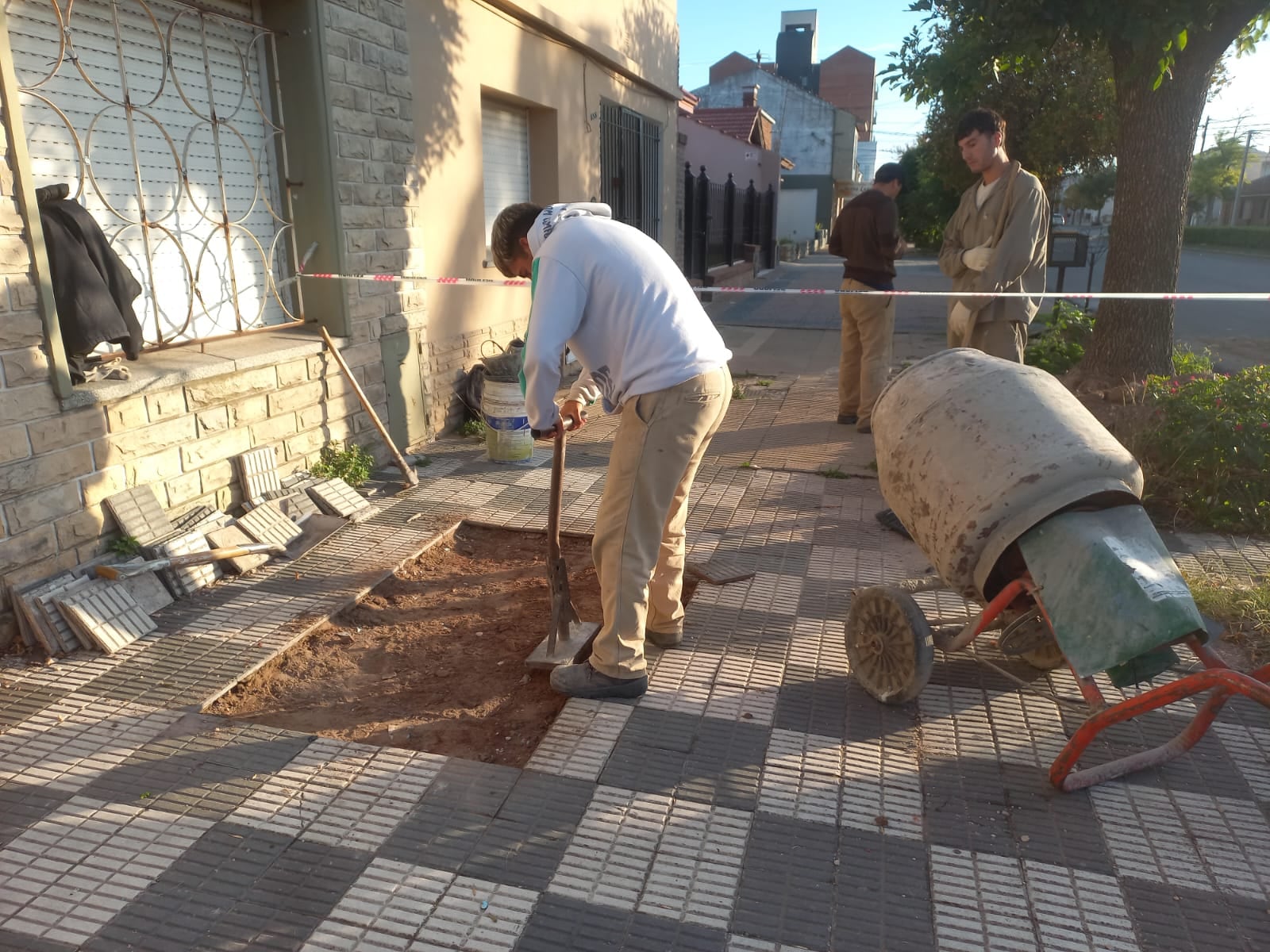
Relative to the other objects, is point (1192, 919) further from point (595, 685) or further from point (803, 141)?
point (803, 141)

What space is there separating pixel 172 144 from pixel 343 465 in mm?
2019

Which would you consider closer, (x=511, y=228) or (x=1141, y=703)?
(x=1141, y=703)

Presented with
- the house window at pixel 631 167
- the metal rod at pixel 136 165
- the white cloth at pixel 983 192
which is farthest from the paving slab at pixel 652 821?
the house window at pixel 631 167

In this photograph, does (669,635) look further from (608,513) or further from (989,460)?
(989,460)

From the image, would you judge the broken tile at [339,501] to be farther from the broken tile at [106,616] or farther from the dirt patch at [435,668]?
the broken tile at [106,616]

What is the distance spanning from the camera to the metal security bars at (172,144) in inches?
159

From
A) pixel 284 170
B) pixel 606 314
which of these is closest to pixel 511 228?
pixel 606 314

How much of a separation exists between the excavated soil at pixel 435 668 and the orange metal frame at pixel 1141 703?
167 cm

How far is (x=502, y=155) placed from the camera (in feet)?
26.6

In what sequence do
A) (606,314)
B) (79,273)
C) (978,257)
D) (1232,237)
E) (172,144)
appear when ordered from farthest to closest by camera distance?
(1232,237), (978,257), (172,144), (79,273), (606,314)

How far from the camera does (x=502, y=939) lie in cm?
217

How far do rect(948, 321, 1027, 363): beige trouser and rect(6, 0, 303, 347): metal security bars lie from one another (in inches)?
169

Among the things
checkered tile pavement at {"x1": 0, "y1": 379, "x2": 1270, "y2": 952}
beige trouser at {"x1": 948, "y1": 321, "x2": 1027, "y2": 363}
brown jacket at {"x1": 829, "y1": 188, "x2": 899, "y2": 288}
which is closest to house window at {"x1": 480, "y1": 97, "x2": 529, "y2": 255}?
brown jacket at {"x1": 829, "y1": 188, "x2": 899, "y2": 288}

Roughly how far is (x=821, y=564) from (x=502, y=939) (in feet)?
9.15
